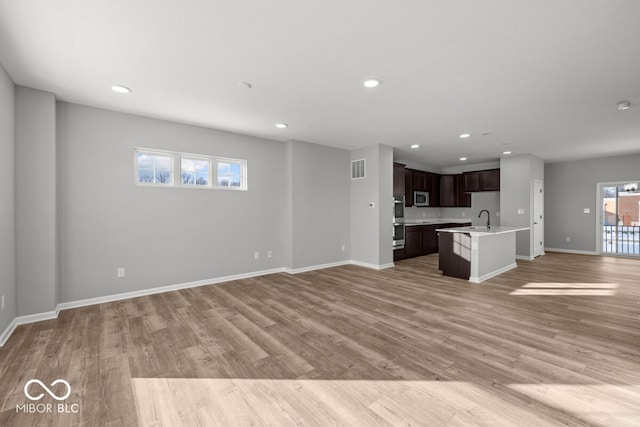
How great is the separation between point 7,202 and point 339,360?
3.69 meters

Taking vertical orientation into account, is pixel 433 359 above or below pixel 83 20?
below

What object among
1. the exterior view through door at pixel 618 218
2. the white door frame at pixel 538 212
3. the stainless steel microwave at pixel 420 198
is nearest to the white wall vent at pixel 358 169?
the stainless steel microwave at pixel 420 198

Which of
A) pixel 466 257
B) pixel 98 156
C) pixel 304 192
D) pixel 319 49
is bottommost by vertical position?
pixel 466 257

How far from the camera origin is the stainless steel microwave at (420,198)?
321 inches

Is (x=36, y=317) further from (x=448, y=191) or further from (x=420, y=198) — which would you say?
(x=448, y=191)

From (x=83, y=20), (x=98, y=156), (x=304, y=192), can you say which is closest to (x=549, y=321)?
(x=304, y=192)

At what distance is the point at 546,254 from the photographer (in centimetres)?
778

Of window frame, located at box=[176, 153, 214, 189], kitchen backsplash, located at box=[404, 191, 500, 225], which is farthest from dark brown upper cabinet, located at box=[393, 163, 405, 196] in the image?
window frame, located at box=[176, 153, 214, 189]

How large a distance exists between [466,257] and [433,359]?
10.4ft

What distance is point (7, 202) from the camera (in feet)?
9.43

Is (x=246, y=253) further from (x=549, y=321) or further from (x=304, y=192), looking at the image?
(x=549, y=321)

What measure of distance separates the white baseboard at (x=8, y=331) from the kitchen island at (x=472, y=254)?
19.6 feet

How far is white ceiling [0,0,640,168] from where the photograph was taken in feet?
6.51

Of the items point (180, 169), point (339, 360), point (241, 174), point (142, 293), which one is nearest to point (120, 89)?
point (180, 169)
